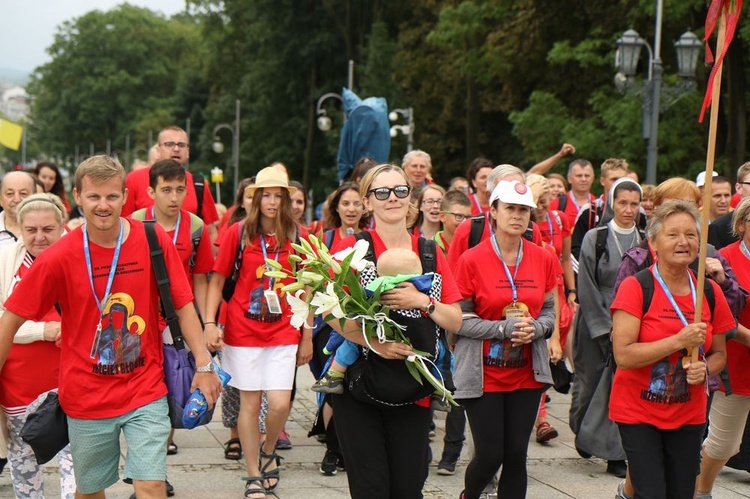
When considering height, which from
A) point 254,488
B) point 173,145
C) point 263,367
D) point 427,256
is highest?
point 173,145

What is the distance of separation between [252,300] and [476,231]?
1612 mm

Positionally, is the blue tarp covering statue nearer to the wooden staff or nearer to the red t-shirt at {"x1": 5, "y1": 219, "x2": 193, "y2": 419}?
the wooden staff

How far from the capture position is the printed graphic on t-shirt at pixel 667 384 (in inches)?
213

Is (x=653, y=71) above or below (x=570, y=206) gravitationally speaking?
above

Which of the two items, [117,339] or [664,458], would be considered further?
[664,458]

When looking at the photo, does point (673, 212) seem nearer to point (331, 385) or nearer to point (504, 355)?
point (504, 355)

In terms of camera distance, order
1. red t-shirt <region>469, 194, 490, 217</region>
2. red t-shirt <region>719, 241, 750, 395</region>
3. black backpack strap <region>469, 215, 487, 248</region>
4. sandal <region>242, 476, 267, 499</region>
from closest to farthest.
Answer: red t-shirt <region>719, 241, 750, 395</region> → black backpack strap <region>469, 215, 487, 248</region> → sandal <region>242, 476, 267, 499</region> → red t-shirt <region>469, 194, 490, 217</region>

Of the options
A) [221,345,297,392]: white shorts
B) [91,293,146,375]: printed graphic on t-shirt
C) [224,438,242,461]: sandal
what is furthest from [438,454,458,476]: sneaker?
[91,293,146,375]: printed graphic on t-shirt

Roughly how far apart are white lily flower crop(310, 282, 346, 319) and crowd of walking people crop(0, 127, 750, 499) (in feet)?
0.51

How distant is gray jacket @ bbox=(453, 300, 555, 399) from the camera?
232 inches

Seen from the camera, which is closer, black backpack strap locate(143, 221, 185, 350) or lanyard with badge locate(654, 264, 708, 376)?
black backpack strap locate(143, 221, 185, 350)

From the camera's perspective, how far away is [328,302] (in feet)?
15.1

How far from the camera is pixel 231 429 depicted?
28.4 feet

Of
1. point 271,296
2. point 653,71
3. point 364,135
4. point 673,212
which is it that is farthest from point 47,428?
point 653,71
